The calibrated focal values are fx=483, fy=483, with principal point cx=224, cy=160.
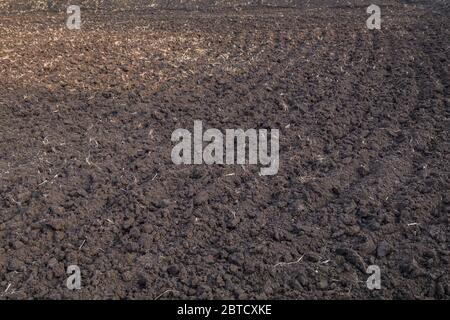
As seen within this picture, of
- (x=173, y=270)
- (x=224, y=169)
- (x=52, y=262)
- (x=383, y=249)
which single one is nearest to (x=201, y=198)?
(x=224, y=169)

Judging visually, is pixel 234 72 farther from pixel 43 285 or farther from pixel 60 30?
pixel 43 285

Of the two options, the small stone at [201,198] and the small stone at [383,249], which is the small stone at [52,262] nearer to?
the small stone at [201,198]

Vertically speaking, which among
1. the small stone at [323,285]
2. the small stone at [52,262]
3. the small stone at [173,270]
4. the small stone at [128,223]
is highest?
the small stone at [128,223]

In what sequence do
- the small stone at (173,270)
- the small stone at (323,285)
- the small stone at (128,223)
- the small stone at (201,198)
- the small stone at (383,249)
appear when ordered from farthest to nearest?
the small stone at (201,198)
the small stone at (128,223)
the small stone at (383,249)
the small stone at (173,270)
the small stone at (323,285)

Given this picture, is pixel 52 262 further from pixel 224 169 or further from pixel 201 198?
pixel 224 169

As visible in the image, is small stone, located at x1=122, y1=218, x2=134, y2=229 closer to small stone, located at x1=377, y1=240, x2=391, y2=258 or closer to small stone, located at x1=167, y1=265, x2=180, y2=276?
small stone, located at x1=167, y1=265, x2=180, y2=276

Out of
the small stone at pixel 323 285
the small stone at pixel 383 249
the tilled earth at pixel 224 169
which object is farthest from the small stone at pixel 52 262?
the small stone at pixel 383 249

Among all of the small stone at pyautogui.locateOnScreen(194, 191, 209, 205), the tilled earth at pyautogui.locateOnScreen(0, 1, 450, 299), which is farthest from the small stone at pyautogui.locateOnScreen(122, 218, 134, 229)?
the small stone at pyautogui.locateOnScreen(194, 191, 209, 205)

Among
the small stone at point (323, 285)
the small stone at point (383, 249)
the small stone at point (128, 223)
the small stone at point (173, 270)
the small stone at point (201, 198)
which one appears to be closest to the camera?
the small stone at point (323, 285)
